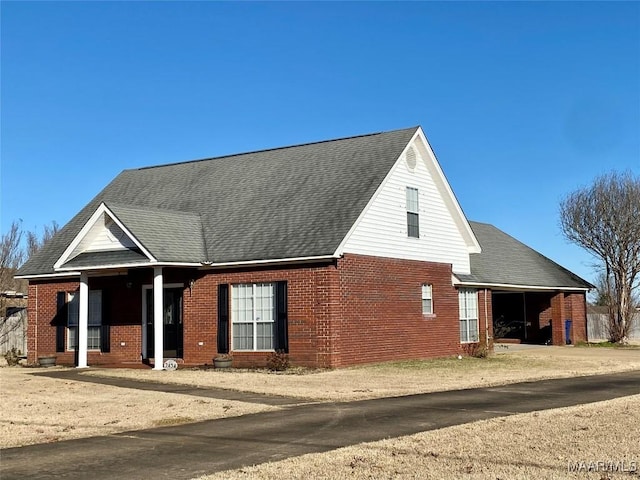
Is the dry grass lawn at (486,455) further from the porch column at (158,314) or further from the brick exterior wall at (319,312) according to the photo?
the porch column at (158,314)

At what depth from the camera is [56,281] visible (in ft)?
87.8

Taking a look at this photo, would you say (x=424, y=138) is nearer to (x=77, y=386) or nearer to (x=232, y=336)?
(x=232, y=336)

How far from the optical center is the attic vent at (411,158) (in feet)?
81.5

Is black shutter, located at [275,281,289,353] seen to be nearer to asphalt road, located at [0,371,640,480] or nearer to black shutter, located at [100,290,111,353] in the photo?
black shutter, located at [100,290,111,353]

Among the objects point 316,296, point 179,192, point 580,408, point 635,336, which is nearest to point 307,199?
point 316,296

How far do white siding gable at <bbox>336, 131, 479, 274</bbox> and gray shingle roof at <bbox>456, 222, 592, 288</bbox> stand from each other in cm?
234

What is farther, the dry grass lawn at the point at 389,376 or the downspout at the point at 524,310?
the downspout at the point at 524,310

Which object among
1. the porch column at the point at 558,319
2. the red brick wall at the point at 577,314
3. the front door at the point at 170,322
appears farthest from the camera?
the red brick wall at the point at 577,314

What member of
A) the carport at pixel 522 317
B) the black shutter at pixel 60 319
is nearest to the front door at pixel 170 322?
the black shutter at pixel 60 319

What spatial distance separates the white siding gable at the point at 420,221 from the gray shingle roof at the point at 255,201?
1.78 feet

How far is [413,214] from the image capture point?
25.1 metres

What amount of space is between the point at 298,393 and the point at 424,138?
12.2 meters

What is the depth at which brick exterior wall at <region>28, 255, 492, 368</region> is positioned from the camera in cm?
2144

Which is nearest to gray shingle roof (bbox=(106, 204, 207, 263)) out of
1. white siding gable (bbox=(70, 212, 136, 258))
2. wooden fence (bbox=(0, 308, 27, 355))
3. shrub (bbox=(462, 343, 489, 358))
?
white siding gable (bbox=(70, 212, 136, 258))
